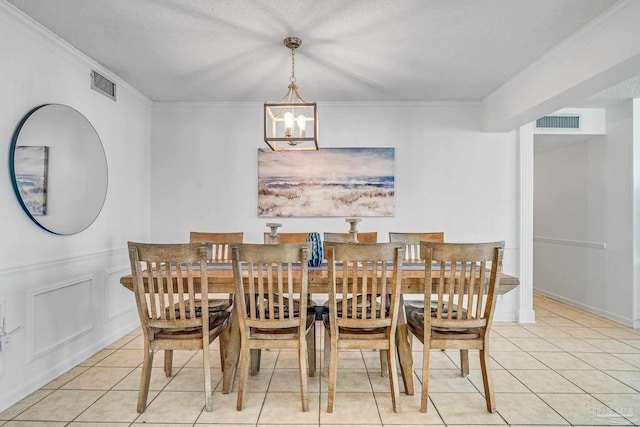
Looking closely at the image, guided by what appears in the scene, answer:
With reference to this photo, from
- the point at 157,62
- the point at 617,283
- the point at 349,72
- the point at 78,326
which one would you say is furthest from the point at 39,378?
the point at 617,283

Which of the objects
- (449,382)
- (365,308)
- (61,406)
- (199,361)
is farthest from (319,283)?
(61,406)

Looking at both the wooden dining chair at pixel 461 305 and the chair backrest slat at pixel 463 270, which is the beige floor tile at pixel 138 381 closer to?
the wooden dining chair at pixel 461 305

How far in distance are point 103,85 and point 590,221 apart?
18.4 feet

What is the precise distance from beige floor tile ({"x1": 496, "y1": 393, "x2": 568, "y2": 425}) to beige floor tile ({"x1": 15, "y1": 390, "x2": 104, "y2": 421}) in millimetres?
2550

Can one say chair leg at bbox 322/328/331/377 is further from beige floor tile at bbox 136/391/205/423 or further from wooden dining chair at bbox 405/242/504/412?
beige floor tile at bbox 136/391/205/423

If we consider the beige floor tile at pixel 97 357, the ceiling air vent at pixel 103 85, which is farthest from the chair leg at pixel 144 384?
the ceiling air vent at pixel 103 85

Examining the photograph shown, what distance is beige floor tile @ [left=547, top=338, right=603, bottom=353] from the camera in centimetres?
315

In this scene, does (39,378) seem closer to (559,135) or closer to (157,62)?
(157,62)

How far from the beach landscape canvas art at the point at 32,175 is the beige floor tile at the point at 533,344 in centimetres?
401

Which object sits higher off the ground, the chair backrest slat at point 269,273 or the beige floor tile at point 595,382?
the chair backrest slat at point 269,273

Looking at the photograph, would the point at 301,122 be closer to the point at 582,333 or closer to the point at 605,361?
the point at 605,361

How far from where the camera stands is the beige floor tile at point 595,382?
2.42 metres

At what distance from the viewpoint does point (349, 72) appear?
10.6 feet

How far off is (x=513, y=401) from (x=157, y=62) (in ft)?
12.1
